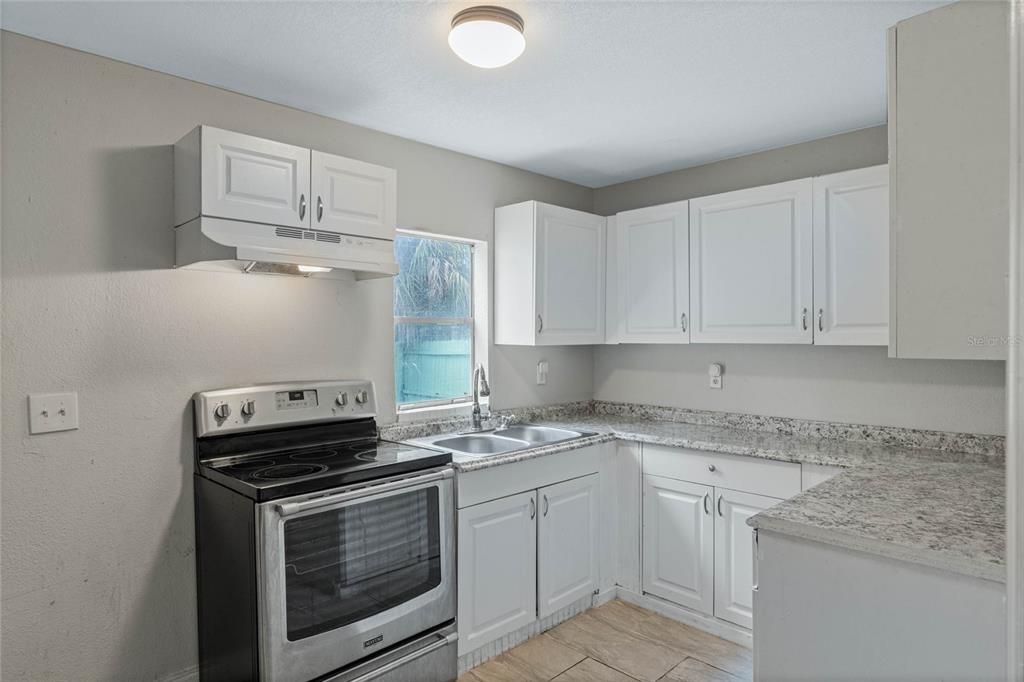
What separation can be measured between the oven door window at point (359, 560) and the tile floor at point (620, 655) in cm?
61

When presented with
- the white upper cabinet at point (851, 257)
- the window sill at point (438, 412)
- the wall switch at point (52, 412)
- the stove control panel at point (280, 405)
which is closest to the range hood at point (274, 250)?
the stove control panel at point (280, 405)

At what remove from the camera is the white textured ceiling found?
183cm

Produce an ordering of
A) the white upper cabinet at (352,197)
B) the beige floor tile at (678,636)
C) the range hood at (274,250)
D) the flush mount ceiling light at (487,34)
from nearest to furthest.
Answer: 1. the flush mount ceiling light at (487,34)
2. the range hood at (274,250)
3. the white upper cabinet at (352,197)
4. the beige floor tile at (678,636)

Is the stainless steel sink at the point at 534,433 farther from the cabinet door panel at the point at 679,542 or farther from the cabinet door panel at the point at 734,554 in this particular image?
the cabinet door panel at the point at 734,554

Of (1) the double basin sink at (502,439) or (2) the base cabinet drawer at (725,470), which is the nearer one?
(2) the base cabinet drawer at (725,470)

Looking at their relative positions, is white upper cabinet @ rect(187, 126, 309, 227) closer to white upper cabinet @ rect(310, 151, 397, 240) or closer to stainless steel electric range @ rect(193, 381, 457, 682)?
white upper cabinet @ rect(310, 151, 397, 240)

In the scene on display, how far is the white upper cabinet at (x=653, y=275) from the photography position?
10.8 feet

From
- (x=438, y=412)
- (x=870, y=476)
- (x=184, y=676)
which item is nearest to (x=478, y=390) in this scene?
(x=438, y=412)

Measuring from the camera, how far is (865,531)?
1.45 meters

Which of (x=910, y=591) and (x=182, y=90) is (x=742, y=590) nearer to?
(x=910, y=591)

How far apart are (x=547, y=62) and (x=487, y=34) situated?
41cm

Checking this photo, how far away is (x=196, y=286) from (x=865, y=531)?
2332 millimetres

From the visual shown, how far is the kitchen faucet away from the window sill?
69 millimetres

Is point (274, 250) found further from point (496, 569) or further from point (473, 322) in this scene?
point (496, 569)
